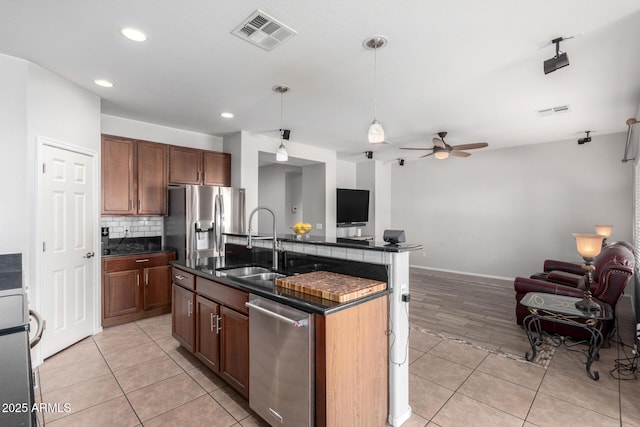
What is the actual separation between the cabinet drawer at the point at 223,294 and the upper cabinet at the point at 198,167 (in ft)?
8.08

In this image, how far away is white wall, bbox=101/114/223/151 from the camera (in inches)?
165

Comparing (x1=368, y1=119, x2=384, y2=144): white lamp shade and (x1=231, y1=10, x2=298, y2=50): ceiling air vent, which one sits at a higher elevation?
(x1=231, y1=10, x2=298, y2=50): ceiling air vent

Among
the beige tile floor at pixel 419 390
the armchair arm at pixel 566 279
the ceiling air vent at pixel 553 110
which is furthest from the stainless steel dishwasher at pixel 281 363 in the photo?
the ceiling air vent at pixel 553 110

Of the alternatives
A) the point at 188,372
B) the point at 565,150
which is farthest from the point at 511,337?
the point at 565,150

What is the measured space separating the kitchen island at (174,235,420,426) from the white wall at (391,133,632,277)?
3332mm

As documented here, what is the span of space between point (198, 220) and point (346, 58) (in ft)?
9.61

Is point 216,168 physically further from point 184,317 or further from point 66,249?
point 184,317

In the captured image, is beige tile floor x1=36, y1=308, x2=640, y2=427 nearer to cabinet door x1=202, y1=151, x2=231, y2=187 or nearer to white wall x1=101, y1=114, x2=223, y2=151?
cabinet door x1=202, y1=151, x2=231, y2=187

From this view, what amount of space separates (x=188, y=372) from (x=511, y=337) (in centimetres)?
350

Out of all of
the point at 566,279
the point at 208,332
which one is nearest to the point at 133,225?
the point at 208,332

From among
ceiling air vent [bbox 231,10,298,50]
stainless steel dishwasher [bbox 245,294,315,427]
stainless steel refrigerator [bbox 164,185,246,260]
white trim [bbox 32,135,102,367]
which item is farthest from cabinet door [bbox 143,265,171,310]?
ceiling air vent [bbox 231,10,298,50]

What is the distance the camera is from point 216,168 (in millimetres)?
4953

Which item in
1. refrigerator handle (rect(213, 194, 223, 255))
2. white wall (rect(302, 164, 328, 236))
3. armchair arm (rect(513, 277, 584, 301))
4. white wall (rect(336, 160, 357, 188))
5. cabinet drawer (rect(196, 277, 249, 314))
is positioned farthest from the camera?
white wall (rect(336, 160, 357, 188))

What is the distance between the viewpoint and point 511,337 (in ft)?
11.3
